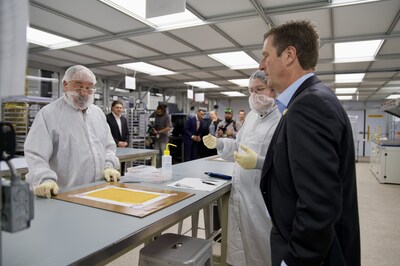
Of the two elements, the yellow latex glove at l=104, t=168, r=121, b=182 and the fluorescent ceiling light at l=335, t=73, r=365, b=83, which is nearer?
the yellow latex glove at l=104, t=168, r=121, b=182

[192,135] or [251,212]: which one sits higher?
[192,135]

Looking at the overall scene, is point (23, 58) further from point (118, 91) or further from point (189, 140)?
point (118, 91)

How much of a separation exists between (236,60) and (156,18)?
2.65 metres

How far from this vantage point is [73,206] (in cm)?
115

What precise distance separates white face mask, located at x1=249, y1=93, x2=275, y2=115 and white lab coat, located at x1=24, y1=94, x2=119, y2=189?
1.08 metres

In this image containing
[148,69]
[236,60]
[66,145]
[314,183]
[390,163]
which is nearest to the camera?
[314,183]

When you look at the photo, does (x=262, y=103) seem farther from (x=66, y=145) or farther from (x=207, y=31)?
(x=207, y=31)

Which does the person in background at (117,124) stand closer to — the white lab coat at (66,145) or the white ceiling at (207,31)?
the white ceiling at (207,31)

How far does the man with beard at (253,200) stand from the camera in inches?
69.4

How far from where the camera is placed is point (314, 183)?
754mm

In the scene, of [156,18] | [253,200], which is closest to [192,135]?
[156,18]

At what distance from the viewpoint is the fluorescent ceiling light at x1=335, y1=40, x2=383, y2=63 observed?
443cm

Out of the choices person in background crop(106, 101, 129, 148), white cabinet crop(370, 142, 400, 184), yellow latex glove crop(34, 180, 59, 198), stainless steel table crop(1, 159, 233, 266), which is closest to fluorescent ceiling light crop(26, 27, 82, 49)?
person in background crop(106, 101, 129, 148)

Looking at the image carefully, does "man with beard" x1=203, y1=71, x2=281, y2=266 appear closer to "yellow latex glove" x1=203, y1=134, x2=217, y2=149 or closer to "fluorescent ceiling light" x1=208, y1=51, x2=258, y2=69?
"yellow latex glove" x1=203, y1=134, x2=217, y2=149
